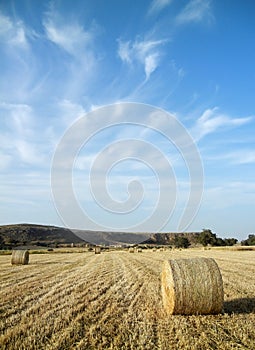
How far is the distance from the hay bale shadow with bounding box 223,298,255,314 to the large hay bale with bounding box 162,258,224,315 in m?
0.48

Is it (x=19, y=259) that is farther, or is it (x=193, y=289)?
(x=19, y=259)

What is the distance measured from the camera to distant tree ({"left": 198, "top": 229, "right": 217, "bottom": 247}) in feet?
285

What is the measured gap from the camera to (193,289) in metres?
8.81

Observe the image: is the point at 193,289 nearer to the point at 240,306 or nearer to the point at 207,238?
the point at 240,306

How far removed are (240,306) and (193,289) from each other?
1.42 meters

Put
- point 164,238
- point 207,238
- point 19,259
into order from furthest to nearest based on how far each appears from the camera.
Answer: point 164,238 → point 207,238 → point 19,259

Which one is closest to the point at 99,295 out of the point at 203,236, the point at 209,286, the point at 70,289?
the point at 70,289

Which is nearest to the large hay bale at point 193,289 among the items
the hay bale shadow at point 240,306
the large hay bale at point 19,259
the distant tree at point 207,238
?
the hay bale shadow at point 240,306

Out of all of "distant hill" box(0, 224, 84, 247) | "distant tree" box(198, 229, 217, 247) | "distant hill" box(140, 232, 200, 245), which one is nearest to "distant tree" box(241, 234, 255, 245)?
"distant tree" box(198, 229, 217, 247)

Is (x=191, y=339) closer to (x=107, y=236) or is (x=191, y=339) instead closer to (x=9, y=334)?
(x=9, y=334)

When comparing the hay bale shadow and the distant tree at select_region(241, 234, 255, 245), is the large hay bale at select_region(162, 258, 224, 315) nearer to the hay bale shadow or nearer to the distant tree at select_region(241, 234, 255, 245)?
the hay bale shadow

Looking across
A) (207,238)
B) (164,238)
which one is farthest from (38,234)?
(164,238)

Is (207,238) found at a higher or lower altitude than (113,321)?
higher

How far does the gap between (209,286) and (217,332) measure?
1.82 m
